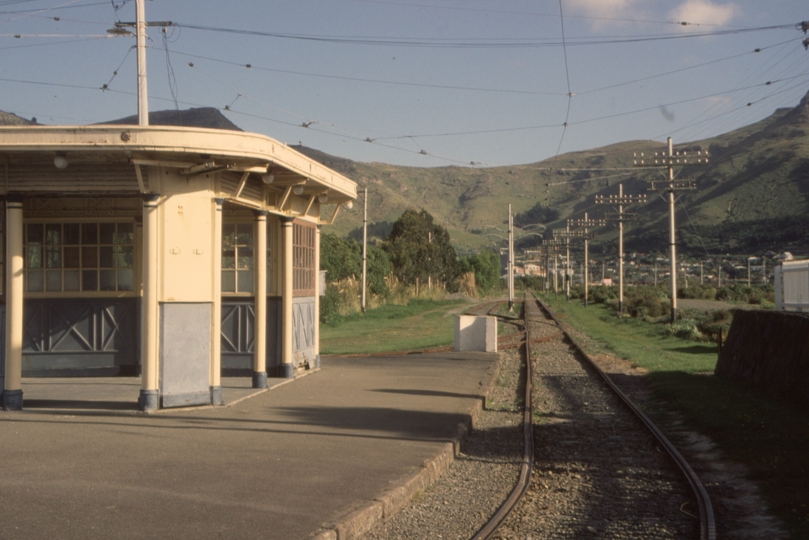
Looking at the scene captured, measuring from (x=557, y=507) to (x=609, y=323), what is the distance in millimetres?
38386

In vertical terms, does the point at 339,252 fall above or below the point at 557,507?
above

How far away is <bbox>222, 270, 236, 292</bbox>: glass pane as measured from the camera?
15.9 meters

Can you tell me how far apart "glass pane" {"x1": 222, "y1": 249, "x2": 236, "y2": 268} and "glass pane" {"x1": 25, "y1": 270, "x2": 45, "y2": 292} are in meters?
3.19

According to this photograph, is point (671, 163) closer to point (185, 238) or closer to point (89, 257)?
point (89, 257)

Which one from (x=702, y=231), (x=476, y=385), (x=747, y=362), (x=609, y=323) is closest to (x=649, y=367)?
(x=747, y=362)

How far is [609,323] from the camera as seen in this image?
148 ft

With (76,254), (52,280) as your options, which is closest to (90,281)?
(76,254)

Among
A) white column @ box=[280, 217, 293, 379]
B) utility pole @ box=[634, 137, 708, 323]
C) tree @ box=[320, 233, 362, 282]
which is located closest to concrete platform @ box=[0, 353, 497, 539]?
white column @ box=[280, 217, 293, 379]

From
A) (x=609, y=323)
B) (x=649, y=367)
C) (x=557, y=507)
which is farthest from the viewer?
(x=609, y=323)

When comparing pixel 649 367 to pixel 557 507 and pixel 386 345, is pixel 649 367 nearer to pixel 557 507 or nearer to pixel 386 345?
pixel 386 345

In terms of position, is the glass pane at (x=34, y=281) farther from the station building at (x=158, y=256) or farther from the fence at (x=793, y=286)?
the fence at (x=793, y=286)

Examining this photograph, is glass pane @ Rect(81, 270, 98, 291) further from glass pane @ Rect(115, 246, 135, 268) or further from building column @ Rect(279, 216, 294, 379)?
building column @ Rect(279, 216, 294, 379)

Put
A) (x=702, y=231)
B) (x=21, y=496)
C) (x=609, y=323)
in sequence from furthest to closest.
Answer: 1. (x=702, y=231)
2. (x=609, y=323)
3. (x=21, y=496)

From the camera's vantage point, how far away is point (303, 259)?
57.3ft
